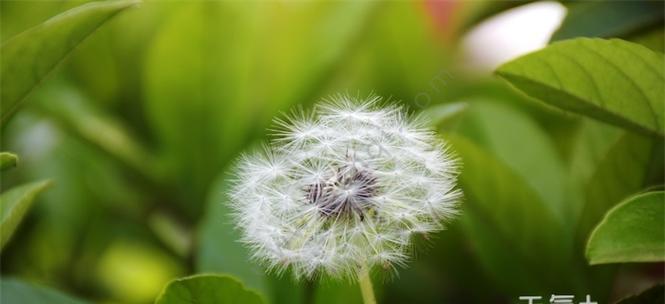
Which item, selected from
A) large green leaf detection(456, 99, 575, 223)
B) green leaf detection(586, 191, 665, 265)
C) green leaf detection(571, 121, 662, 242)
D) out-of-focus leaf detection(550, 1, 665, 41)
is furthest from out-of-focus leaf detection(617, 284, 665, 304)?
out-of-focus leaf detection(550, 1, 665, 41)

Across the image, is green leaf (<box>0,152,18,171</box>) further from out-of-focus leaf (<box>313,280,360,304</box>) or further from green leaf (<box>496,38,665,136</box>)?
green leaf (<box>496,38,665,136</box>)

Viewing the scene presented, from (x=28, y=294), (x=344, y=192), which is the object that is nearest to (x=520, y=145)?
(x=344, y=192)

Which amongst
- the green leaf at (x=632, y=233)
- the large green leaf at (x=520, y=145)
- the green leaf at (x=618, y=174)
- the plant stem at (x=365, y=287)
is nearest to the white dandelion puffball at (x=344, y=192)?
the plant stem at (x=365, y=287)

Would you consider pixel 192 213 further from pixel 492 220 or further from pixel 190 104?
pixel 492 220

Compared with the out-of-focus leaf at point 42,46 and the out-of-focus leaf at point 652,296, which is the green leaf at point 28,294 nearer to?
the out-of-focus leaf at point 42,46

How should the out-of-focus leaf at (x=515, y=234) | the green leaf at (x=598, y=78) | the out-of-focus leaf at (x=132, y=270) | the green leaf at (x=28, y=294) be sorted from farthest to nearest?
the out-of-focus leaf at (x=132, y=270) < the out-of-focus leaf at (x=515, y=234) < the green leaf at (x=28, y=294) < the green leaf at (x=598, y=78)

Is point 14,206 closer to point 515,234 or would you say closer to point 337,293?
point 337,293
